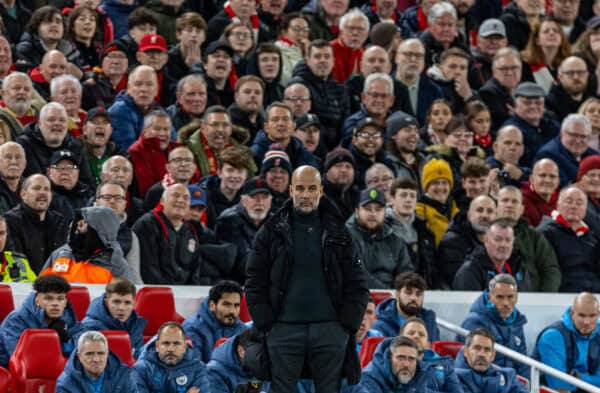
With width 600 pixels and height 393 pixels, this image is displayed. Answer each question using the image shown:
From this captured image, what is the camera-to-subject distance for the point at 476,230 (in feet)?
46.3

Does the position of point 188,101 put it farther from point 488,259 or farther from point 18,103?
point 488,259

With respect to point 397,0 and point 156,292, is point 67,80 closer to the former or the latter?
point 156,292

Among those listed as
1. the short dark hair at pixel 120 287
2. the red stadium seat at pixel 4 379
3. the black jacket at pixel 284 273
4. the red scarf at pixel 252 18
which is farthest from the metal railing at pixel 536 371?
the red scarf at pixel 252 18

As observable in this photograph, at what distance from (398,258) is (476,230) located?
771 mm

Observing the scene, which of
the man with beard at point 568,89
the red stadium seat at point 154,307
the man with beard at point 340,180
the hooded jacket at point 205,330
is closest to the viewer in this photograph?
the hooded jacket at point 205,330

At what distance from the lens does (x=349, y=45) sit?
1650cm

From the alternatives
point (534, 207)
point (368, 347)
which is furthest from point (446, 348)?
point (534, 207)

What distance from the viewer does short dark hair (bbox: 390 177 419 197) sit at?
13.9m

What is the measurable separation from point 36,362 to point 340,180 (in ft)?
12.0

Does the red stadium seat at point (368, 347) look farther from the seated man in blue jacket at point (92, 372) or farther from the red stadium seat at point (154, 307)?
the seated man in blue jacket at point (92, 372)

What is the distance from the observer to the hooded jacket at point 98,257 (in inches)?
490

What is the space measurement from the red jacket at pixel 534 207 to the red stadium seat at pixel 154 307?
3.78 metres

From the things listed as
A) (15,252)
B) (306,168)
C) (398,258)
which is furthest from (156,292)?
(306,168)

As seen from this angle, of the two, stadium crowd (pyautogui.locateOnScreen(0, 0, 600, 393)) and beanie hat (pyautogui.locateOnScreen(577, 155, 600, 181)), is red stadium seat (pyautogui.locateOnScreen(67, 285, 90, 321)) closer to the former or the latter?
stadium crowd (pyautogui.locateOnScreen(0, 0, 600, 393))
